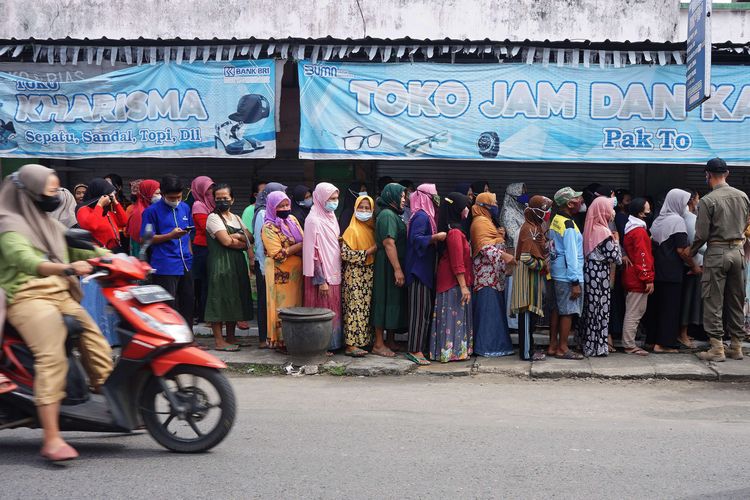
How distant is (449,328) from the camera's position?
802 centimetres

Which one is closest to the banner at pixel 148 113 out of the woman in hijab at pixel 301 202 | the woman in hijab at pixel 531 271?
the woman in hijab at pixel 301 202

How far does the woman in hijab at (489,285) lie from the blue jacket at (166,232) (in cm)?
304

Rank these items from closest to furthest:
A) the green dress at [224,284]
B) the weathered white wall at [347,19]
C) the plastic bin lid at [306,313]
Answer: the plastic bin lid at [306,313]
the green dress at [224,284]
the weathered white wall at [347,19]

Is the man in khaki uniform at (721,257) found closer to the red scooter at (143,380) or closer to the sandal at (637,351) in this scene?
the sandal at (637,351)

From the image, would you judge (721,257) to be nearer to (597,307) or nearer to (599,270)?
(599,270)

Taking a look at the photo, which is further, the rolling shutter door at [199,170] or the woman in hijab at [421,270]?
the rolling shutter door at [199,170]

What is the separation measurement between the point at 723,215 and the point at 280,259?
14.9ft

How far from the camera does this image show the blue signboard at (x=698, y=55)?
7820 millimetres

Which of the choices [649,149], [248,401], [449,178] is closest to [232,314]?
[248,401]

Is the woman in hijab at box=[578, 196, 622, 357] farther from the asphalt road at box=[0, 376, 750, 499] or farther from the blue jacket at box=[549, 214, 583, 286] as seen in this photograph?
the asphalt road at box=[0, 376, 750, 499]

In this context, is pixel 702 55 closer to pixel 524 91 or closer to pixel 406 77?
pixel 524 91

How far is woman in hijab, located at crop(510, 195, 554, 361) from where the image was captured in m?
7.94

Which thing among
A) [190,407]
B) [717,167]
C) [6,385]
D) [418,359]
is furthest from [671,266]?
[6,385]

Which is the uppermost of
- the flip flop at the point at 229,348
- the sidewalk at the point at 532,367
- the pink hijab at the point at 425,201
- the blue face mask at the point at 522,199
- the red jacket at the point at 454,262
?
the blue face mask at the point at 522,199
